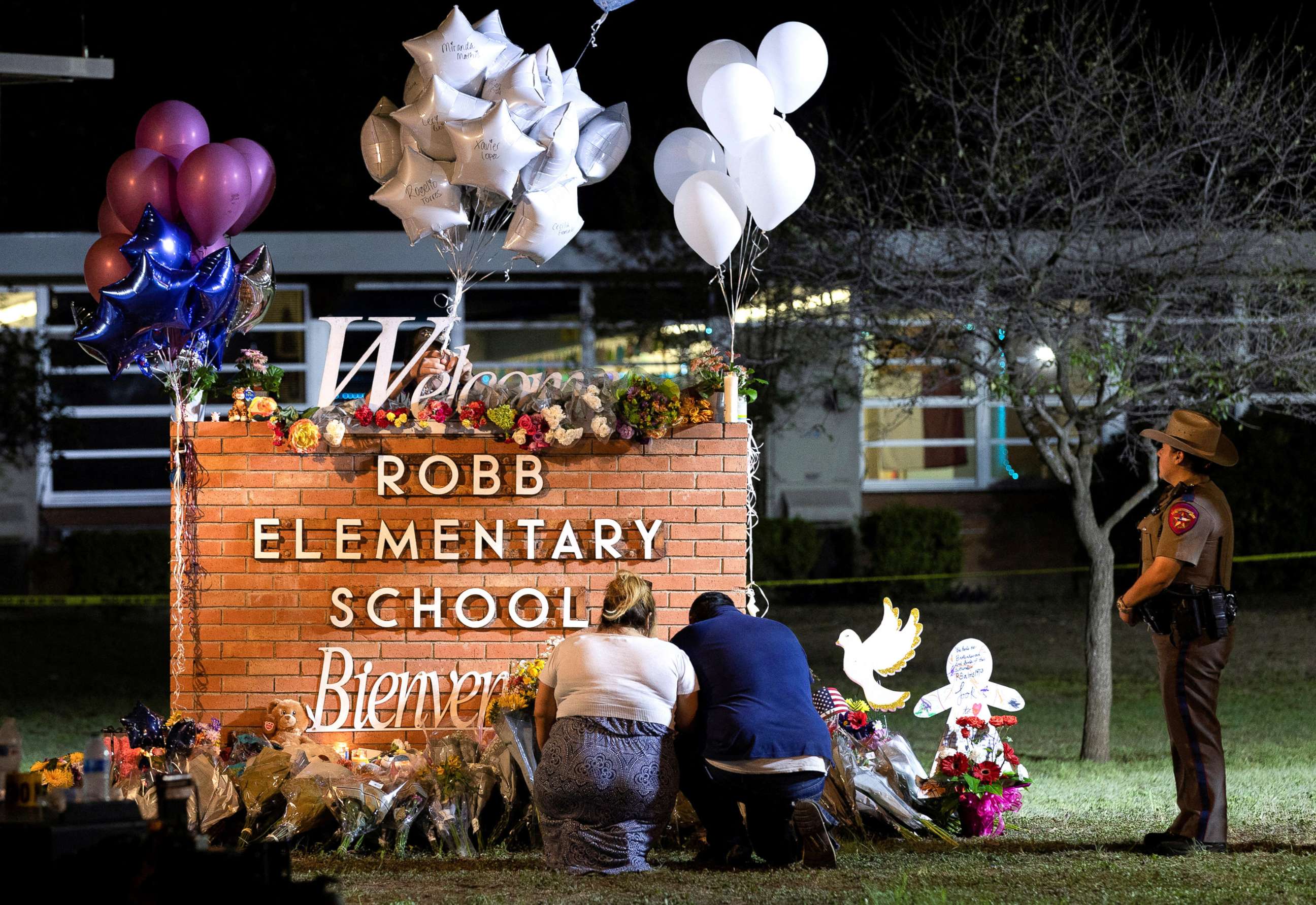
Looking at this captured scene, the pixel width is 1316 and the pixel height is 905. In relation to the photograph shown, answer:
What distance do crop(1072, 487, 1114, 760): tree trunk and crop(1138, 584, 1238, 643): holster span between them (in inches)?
147

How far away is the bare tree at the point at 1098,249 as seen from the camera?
955 centimetres

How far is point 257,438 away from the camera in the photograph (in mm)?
7578

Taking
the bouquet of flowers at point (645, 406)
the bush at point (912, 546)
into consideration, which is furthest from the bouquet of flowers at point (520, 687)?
the bush at point (912, 546)

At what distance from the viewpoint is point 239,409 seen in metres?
7.57

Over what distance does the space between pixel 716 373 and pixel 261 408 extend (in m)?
2.48

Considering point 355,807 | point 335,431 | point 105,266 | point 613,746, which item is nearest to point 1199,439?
point 613,746

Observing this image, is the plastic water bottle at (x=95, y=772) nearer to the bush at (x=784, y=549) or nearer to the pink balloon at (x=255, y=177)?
the pink balloon at (x=255, y=177)

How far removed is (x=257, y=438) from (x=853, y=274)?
196 inches

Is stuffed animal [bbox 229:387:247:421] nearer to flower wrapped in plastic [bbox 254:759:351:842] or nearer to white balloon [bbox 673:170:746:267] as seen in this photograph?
flower wrapped in plastic [bbox 254:759:351:842]

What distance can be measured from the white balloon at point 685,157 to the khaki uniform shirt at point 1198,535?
A: 126 inches

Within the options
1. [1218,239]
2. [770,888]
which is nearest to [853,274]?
[1218,239]

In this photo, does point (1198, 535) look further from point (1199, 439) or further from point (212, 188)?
point (212, 188)

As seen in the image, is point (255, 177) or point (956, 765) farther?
point (255, 177)

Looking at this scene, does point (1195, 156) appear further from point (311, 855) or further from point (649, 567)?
point (311, 855)
